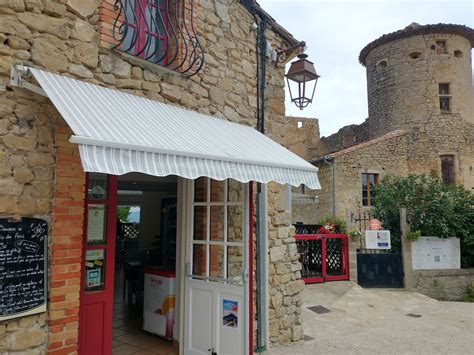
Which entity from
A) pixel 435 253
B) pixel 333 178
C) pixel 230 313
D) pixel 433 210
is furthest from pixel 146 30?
pixel 333 178

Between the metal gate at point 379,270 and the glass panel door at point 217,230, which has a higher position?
the glass panel door at point 217,230

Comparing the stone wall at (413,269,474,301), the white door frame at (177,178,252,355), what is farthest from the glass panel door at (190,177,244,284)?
the stone wall at (413,269,474,301)

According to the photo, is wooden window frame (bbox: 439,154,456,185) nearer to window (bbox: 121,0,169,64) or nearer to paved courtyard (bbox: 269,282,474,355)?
paved courtyard (bbox: 269,282,474,355)

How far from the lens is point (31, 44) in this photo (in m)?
4.20

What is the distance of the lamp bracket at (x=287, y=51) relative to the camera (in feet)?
25.1

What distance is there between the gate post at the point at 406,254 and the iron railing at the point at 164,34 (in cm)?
1134

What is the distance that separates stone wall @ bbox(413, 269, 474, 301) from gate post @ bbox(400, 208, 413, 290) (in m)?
0.61

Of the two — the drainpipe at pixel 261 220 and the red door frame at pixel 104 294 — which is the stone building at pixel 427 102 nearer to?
the drainpipe at pixel 261 220

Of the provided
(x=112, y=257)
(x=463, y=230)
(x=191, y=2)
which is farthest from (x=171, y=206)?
(x=463, y=230)

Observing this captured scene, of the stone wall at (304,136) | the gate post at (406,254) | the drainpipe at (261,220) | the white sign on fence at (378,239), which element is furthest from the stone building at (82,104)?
the stone wall at (304,136)

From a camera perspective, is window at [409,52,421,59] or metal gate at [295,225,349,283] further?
window at [409,52,421,59]

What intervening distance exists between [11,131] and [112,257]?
6.97ft

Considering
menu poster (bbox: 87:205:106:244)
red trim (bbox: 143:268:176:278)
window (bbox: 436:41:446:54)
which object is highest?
window (bbox: 436:41:446:54)

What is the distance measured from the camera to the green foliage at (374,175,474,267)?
14.5 m
